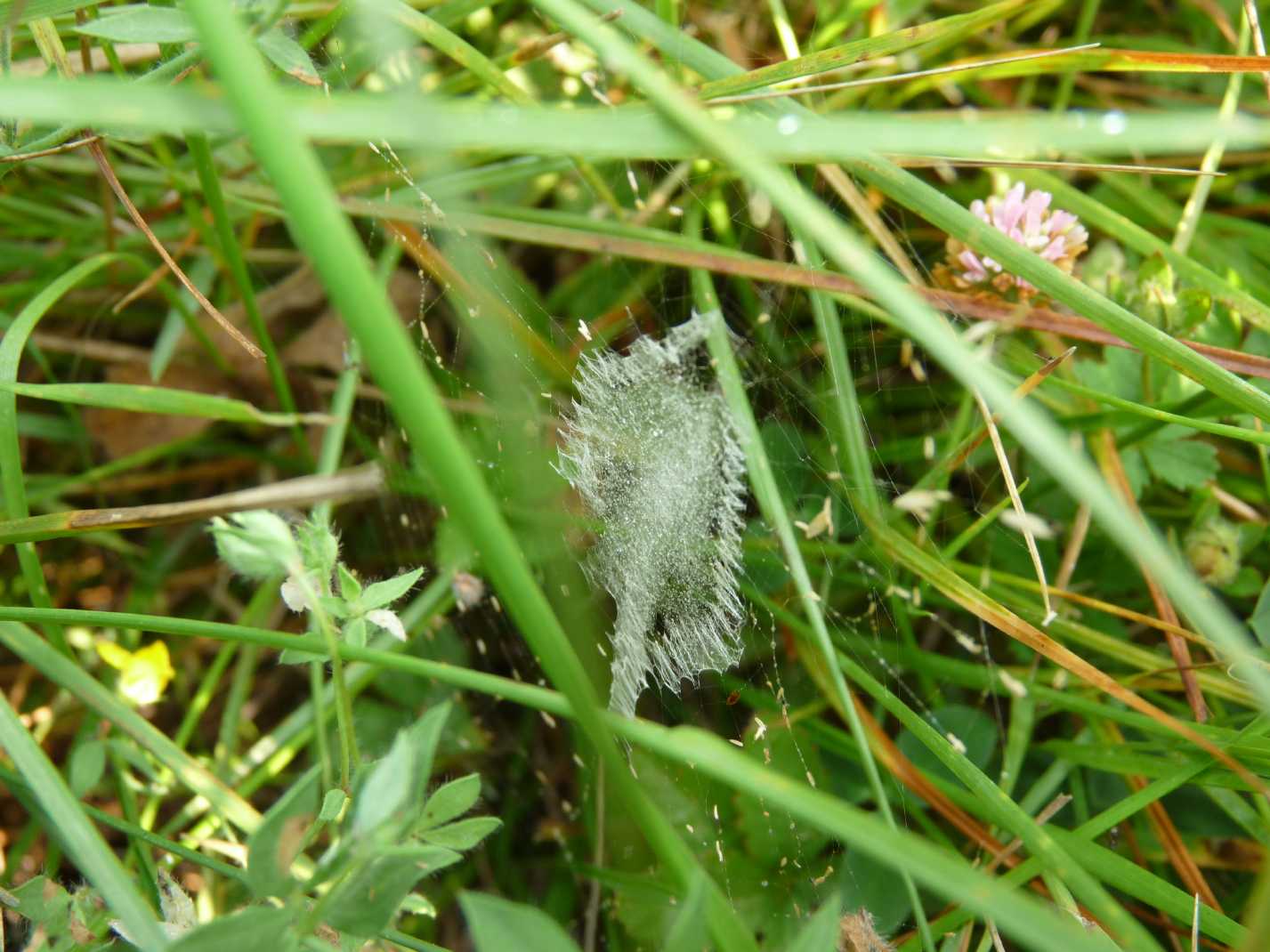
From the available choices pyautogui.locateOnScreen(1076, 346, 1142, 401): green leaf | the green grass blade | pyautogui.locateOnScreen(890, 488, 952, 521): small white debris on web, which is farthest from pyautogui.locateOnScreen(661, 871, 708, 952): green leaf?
pyautogui.locateOnScreen(1076, 346, 1142, 401): green leaf

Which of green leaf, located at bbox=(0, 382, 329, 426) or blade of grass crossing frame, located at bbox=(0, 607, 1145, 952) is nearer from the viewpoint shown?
blade of grass crossing frame, located at bbox=(0, 607, 1145, 952)

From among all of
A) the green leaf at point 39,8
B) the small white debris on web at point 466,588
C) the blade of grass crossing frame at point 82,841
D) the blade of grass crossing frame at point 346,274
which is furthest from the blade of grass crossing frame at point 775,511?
the green leaf at point 39,8

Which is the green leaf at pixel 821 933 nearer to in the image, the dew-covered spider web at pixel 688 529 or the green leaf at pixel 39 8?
the dew-covered spider web at pixel 688 529

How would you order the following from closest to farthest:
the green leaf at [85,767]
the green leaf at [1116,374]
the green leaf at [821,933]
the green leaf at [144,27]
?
1. the green leaf at [821,933]
2. the green leaf at [144,27]
3. the green leaf at [85,767]
4. the green leaf at [1116,374]

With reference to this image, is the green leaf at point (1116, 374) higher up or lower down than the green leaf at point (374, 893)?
lower down

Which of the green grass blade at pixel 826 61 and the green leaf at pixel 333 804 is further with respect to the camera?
the green grass blade at pixel 826 61

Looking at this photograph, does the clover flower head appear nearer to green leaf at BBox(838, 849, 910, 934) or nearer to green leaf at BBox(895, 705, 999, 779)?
green leaf at BBox(895, 705, 999, 779)

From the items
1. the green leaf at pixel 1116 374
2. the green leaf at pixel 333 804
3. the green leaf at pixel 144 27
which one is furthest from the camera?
the green leaf at pixel 1116 374

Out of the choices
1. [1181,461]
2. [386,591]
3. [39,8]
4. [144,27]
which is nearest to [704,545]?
[386,591]
